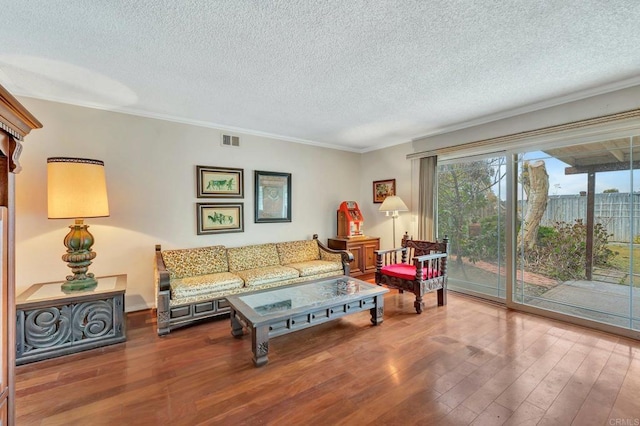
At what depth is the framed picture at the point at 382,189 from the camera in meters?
4.95

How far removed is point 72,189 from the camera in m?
2.53

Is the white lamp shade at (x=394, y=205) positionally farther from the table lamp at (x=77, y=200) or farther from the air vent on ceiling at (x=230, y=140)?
the table lamp at (x=77, y=200)

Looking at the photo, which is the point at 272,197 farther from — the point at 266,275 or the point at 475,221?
the point at 475,221

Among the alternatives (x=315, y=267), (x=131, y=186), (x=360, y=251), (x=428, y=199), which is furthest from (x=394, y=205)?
(x=131, y=186)

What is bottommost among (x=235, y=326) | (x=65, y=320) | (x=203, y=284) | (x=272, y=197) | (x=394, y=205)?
(x=235, y=326)

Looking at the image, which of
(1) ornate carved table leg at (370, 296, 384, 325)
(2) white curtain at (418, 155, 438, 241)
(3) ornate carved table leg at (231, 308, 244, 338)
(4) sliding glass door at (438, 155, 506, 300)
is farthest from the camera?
(2) white curtain at (418, 155, 438, 241)

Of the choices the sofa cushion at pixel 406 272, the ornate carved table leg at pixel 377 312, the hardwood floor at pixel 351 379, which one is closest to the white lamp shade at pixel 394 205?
the sofa cushion at pixel 406 272

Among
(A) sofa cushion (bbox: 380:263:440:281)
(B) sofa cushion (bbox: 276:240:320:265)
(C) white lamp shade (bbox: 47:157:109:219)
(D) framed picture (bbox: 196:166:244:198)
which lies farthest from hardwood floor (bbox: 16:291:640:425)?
(D) framed picture (bbox: 196:166:244:198)

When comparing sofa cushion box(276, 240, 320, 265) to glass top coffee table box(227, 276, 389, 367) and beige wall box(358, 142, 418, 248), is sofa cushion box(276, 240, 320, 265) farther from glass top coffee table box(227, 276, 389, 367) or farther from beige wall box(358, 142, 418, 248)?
beige wall box(358, 142, 418, 248)

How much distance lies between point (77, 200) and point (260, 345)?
83.5 inches

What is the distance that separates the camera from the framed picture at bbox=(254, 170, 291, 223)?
4.32 metres

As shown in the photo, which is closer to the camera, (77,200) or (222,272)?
(77,200)

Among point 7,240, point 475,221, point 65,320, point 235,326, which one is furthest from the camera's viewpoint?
point 475,221

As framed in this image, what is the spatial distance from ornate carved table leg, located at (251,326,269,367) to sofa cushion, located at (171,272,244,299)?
111 cm
